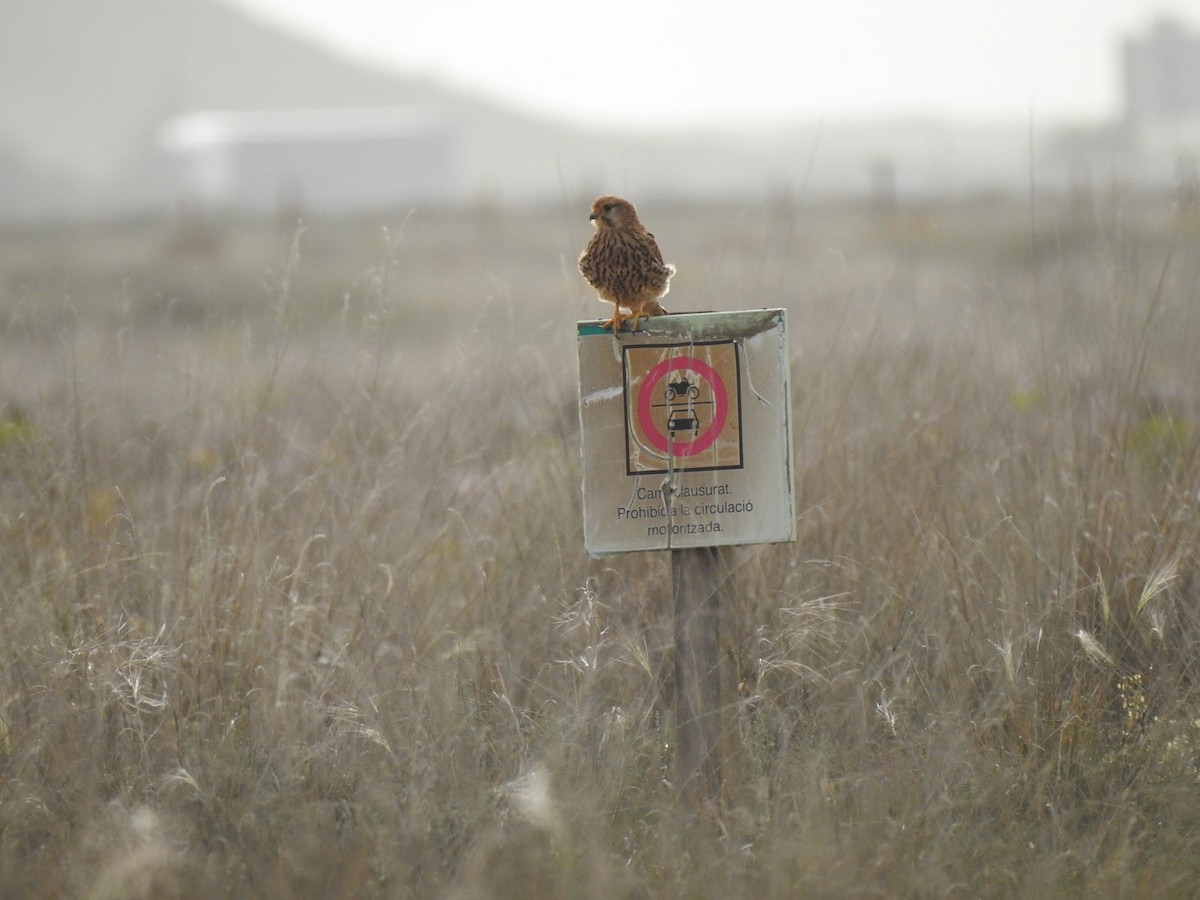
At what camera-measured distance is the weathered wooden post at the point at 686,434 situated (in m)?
2.69

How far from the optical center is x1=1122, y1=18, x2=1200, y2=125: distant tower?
10086 mm

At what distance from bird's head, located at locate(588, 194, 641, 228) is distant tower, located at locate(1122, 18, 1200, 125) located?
699 centimetres

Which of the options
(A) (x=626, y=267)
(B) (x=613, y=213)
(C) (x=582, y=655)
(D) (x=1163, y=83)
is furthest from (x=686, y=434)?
(D) (x=1163, y=83)

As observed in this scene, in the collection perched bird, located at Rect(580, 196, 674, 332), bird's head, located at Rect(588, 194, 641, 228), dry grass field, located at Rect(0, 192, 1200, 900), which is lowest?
dry grass field, located at Rect(0, 192, 1200, 900)

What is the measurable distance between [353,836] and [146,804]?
507 mm

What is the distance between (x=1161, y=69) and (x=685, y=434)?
9.57 meters

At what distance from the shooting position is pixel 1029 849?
2.65 meters

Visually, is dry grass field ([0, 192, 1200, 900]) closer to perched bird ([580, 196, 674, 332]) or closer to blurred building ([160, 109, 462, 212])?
perched bird ([580, 196, 674, 332])

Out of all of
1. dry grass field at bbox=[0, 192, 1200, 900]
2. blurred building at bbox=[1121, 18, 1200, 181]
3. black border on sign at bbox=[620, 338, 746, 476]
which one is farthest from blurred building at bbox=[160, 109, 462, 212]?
black border on sign at bbox=[620, 338, 746, 476]

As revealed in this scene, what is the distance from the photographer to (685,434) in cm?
271

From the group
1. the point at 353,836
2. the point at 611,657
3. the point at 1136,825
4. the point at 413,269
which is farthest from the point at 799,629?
the point at 413,269

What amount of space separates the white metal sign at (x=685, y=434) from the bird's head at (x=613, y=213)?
0.33m

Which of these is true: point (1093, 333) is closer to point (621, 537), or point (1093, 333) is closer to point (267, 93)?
point (621, 537)

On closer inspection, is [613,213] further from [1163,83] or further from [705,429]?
[1163,83]
